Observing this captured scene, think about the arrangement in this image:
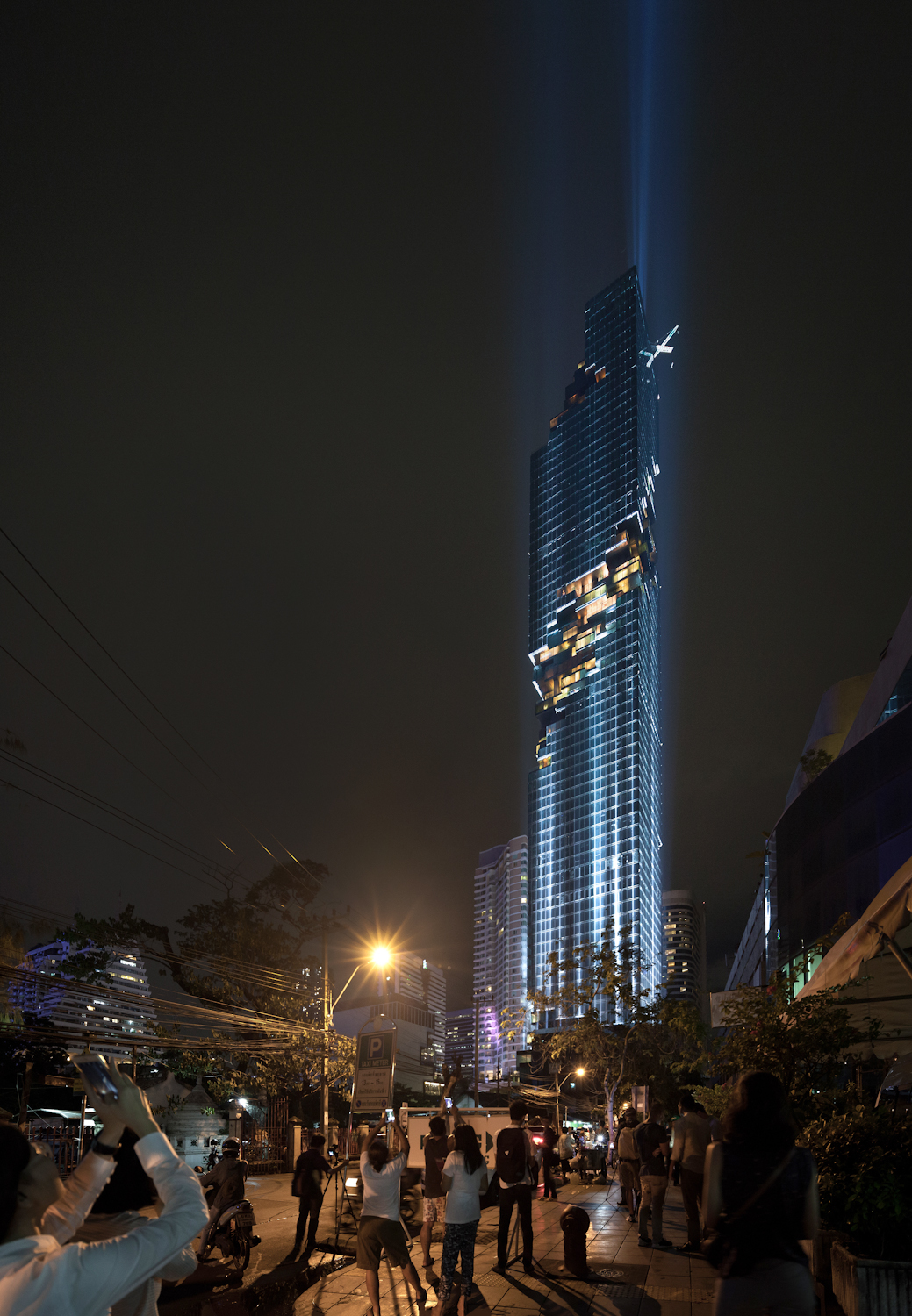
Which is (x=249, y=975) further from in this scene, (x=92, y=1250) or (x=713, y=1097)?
(x=92, y=1250)

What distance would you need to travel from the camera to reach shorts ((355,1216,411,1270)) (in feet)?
25.0

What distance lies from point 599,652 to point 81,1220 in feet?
523

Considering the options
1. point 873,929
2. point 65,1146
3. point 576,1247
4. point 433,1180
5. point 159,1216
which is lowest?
point 65,1146

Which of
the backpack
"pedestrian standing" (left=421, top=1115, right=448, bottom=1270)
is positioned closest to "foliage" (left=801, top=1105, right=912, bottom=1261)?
the backpack

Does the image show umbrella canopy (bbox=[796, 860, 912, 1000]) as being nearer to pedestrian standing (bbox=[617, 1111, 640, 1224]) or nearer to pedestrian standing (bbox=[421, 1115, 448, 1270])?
pedestrian standing (bbox=[421, 1115, 448, 1270])

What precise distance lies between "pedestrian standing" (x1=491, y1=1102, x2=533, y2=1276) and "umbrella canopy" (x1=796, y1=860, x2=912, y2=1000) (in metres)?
3.63

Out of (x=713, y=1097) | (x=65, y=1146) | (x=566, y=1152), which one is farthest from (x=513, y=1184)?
(x=566, y=1152)

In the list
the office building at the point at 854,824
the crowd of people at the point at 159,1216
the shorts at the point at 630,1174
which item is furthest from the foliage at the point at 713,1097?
the office building at the point at 854,824

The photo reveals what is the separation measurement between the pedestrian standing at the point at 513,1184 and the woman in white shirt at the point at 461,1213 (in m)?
1.57

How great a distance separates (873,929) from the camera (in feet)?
26.1

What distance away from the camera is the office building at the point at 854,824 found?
25484 millimetres

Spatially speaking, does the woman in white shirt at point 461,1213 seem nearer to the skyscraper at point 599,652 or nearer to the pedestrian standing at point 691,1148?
the pedestrian standing at point 691,1148

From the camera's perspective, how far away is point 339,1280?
10.0 m

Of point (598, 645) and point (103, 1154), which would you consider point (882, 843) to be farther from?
point (598, 645)
